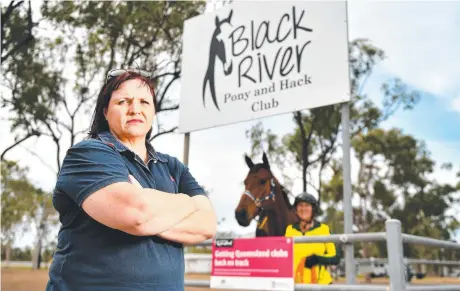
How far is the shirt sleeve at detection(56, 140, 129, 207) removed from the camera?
4.00 feet

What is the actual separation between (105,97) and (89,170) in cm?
34

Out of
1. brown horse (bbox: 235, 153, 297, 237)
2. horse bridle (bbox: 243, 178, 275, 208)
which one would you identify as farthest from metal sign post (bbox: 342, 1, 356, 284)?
horse bridle (bbox: 243, 178, 275, 208)

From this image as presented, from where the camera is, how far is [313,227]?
4.51m

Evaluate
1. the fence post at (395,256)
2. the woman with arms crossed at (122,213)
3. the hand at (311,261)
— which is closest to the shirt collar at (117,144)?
the woman with arms crossed at (122,213)

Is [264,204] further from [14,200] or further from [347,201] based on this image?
[14,200]

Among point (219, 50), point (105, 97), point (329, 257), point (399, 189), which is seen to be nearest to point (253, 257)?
point (329, 257)

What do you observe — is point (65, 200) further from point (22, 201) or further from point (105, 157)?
point (22, 201)

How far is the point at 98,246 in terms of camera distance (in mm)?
1216

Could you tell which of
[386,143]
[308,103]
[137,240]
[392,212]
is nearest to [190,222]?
[137,240]

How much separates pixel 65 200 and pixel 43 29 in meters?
12.5

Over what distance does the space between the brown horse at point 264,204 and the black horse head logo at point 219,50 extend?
43.9 inches

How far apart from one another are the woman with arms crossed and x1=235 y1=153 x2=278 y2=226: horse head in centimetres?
390

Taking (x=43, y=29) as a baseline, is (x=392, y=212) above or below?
below

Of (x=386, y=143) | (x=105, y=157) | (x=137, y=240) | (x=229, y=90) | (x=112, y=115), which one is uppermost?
A: (x=386, y=143)
